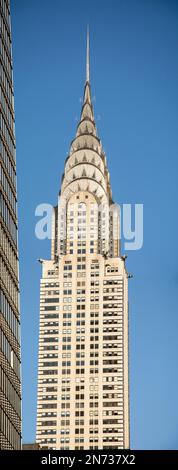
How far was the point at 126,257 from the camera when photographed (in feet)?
571

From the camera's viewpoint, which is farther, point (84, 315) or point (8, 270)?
point (84, 315)

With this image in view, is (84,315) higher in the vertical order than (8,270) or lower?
higher

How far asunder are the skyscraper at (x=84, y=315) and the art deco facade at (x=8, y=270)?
7357cm

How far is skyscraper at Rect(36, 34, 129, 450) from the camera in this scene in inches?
6658

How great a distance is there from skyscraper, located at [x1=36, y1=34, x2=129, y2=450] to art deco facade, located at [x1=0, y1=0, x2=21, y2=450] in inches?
2896

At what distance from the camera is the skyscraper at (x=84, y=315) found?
169 m

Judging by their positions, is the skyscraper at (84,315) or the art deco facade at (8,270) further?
the skyscraper at (84,315)

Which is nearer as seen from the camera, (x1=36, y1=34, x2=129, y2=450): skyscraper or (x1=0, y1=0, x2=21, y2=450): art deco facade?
(x1=0, y1=0, x2=21, y2=450): art deco facade

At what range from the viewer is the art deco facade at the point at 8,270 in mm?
87562

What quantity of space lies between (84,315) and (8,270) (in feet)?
282

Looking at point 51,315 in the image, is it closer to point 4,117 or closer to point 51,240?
point 51,240

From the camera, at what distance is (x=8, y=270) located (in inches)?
3615

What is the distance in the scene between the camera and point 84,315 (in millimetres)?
177125
